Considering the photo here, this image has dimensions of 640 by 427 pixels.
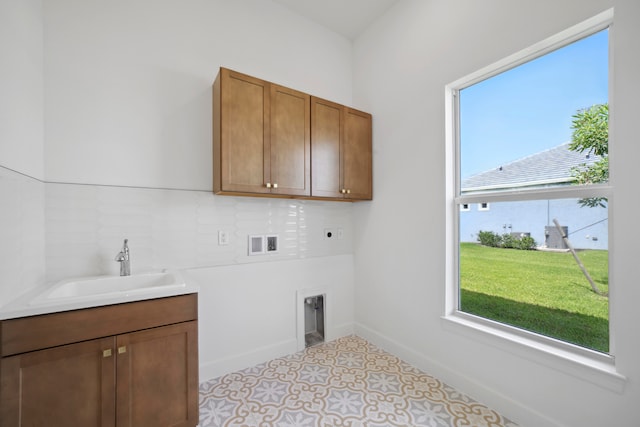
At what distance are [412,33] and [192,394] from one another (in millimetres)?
3130

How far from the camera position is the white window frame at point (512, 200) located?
142 centimetres

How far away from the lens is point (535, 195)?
1699mm

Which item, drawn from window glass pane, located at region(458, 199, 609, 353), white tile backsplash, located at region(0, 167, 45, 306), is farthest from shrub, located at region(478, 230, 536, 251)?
white tile backsplash, located at region(0, 167, 45, 306)

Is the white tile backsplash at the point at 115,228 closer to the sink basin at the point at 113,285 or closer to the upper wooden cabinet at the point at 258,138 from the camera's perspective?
the sink basin at the point at 113,285

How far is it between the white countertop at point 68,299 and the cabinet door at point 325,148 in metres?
1.27

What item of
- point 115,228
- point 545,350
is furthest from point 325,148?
point 545,350

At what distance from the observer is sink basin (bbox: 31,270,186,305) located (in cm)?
144

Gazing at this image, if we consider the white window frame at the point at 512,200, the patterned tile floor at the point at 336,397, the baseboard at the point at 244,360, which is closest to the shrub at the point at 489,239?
the white window frame at the point at 512,200

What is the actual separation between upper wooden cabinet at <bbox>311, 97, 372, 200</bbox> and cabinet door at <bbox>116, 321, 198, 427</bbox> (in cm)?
142

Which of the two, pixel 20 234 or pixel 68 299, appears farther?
pixel 20 234

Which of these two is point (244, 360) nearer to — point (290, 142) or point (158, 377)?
point (158, 377)

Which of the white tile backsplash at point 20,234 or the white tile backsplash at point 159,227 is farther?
the white tile backsplash at point 159,227

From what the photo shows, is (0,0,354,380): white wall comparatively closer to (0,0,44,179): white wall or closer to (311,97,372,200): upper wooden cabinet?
(0,0,44,179): white wall

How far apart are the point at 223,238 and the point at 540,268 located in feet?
7.36
